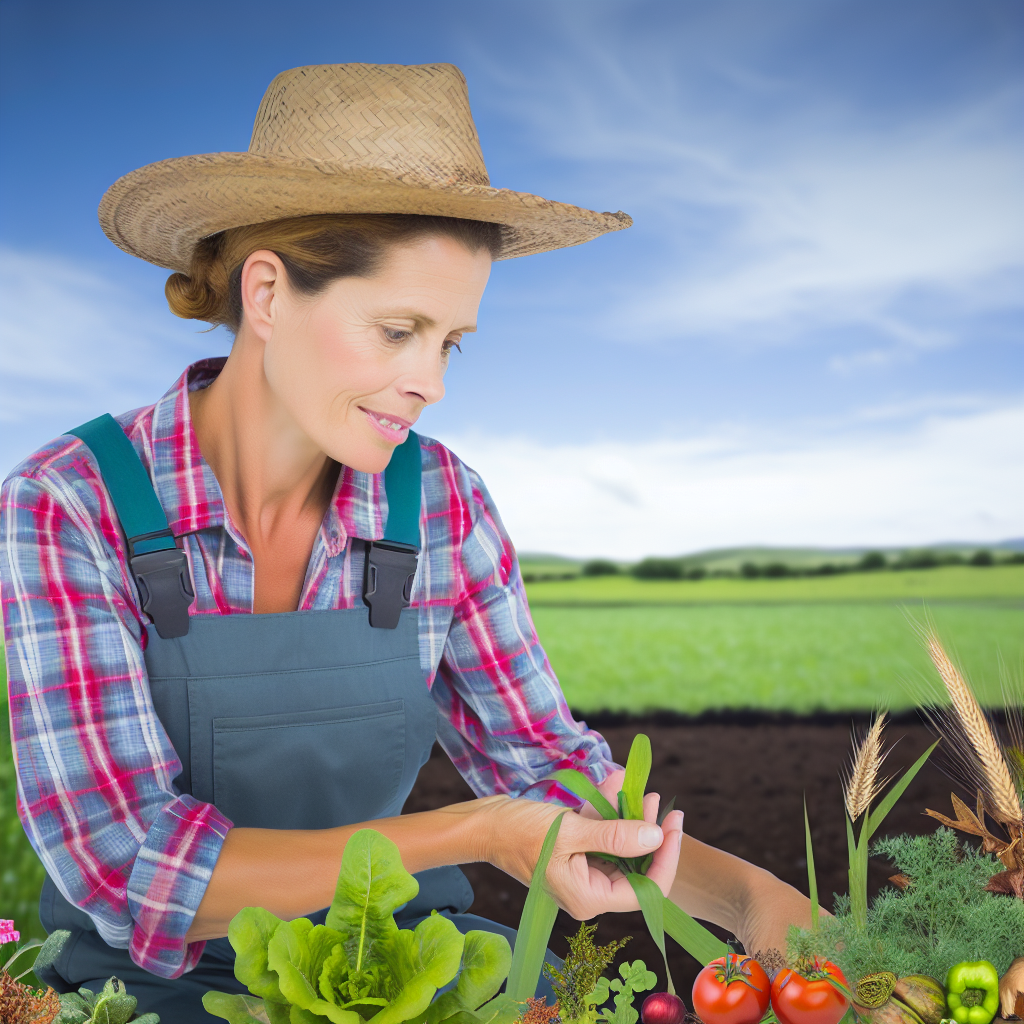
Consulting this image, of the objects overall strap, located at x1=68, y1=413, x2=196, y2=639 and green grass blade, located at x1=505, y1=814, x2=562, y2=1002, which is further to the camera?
overall strap, located at x1=68, y1=413, x2=196, y2=639

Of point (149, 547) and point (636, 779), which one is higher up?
point (149, 547)

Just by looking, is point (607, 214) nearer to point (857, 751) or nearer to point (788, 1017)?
point (857, 751)

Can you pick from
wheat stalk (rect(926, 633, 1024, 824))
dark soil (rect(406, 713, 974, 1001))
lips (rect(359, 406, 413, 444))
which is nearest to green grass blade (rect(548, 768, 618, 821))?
wheat stalk (rect(926, 633, 1024, 824))

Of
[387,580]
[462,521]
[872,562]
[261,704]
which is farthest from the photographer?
[872,562]

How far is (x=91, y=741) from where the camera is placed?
3.76 feet

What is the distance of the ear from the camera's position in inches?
51.6

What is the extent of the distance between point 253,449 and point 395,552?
281mm

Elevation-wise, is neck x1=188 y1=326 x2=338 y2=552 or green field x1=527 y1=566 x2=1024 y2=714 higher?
neck x1=188 y1=326 x2=338 y2=552

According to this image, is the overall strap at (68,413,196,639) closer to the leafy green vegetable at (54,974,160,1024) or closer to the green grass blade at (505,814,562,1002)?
the leafy green vegetable at (54,974,160,1024)

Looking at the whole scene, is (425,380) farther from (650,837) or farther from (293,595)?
(650,837)

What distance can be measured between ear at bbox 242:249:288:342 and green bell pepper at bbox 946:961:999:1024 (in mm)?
1116

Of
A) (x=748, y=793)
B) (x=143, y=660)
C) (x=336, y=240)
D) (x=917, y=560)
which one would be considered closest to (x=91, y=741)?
(x=143, y=660)

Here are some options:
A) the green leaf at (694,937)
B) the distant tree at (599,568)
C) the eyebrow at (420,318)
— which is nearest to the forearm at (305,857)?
the green leaf at (694,937)

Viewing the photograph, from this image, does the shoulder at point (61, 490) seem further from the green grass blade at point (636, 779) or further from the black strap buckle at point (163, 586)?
the green grass blade at point (636, 779)
